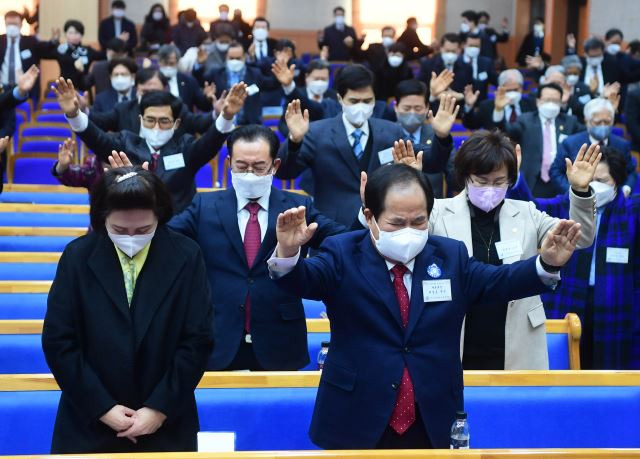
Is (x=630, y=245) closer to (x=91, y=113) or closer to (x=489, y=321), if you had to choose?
(x=489, y=321)

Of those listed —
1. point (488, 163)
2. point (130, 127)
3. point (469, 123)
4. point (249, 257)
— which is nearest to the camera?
point (488, 163)

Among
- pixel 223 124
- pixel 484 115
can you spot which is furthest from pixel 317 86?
pixel 223 124

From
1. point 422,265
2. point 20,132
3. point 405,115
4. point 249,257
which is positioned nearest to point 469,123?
point 405,115

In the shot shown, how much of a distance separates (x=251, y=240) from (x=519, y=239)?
2.86ft

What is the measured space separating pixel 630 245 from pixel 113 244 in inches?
117

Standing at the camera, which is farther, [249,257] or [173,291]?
[249,257]

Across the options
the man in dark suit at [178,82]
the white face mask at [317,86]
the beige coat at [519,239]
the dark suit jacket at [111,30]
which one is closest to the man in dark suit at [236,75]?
the man in dark suit at [178,82]

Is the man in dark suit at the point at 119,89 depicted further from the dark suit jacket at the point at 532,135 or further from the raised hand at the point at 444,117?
the raised hand at the point at 444,117

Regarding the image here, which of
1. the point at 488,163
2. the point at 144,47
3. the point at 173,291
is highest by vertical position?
the point at 144,47

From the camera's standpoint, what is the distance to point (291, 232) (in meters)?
2.38

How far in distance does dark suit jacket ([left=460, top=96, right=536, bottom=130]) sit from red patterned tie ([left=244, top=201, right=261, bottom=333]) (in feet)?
13.8

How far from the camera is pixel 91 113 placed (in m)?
6.07

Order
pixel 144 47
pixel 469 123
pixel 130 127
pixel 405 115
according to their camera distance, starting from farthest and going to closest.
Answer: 1. pixel 144 47
2. pixel 469 123
3. pixel 130 127
4. pixel 405 115

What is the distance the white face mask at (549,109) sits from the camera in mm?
6988
